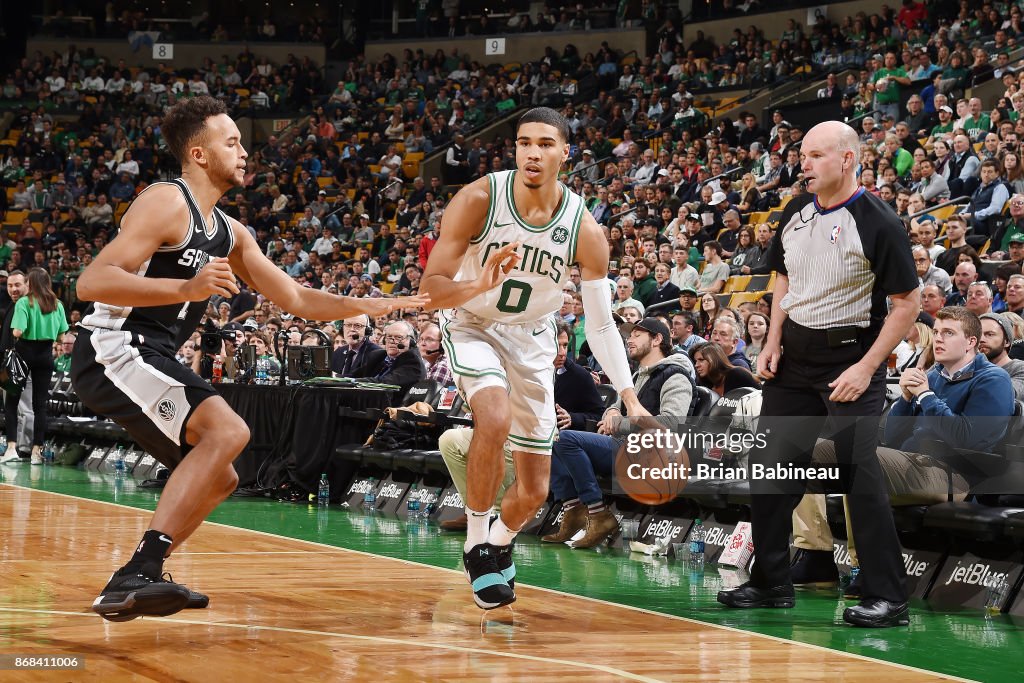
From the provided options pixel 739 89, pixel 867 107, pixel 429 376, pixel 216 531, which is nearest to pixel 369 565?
pixel 216 531

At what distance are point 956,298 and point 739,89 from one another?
13808 millimetres

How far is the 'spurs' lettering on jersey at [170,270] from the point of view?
4.34 m

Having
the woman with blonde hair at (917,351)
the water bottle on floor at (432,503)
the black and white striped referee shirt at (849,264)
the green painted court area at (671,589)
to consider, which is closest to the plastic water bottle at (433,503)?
the water bottle on floor at (432,503)

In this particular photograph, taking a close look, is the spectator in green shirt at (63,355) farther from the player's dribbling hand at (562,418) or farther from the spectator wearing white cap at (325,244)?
the player's dribbling hand at (562,418)

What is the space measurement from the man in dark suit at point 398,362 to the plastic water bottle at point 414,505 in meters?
1.10

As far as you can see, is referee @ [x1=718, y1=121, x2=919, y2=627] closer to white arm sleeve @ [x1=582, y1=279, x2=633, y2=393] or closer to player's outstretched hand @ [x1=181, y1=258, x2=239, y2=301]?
white arm sleeve @ [x1=582, y1=279, x2=633, y2=393]

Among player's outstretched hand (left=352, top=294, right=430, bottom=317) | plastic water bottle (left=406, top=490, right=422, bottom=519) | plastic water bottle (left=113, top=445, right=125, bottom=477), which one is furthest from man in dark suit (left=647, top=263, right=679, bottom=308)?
player's outstretched hand (left=352, top=294, right=430, bottom=317)

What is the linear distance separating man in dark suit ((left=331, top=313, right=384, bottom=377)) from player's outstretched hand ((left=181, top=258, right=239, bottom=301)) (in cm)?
662

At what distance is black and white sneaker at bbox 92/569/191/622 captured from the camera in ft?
13.0

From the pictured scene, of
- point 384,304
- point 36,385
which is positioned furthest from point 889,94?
point 384,304

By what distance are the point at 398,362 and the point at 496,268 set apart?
591 centimetres

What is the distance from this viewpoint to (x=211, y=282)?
12.8ft

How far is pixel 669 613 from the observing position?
5309 mm

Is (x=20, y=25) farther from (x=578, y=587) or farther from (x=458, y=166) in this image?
(x=578, y=587)
